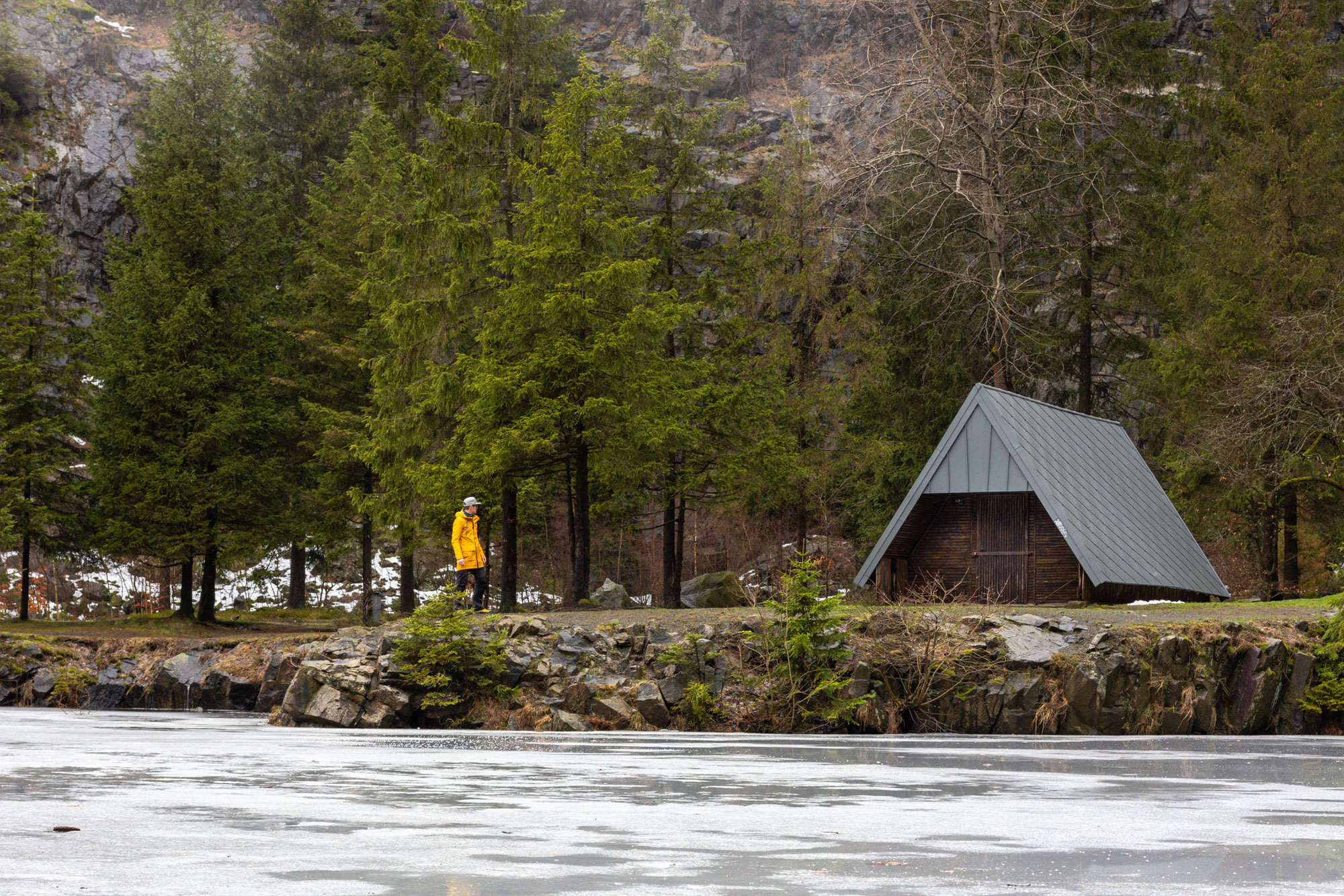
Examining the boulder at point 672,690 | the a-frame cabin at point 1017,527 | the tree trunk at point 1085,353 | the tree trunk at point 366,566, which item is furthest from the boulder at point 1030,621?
the tree trunk at point 1085,353

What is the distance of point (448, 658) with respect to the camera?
51.7 ft

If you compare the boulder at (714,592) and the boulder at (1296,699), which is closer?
the boulder at (1296,699)

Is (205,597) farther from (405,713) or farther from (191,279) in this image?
(405,713)

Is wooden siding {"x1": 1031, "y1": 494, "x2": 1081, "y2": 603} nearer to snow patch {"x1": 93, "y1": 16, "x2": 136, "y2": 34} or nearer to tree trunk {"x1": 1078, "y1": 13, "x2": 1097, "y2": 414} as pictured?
tree trunk {"x1": 1078, "y1": 13, "x2": 1097, "y2": 414}

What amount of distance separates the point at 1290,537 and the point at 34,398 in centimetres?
3295

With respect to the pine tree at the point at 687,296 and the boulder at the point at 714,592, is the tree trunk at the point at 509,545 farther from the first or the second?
the boulder at the point at 714,592

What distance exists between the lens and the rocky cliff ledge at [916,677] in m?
14.6

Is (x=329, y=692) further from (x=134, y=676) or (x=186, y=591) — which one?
(x=186, y=591)

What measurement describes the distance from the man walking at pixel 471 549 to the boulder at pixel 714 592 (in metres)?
7.50

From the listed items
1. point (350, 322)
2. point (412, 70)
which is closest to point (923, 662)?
point (350, 322)

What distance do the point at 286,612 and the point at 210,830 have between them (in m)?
32.3

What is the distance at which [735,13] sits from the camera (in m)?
76.3

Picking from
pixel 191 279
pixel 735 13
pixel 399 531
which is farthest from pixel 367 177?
pixel 735 13

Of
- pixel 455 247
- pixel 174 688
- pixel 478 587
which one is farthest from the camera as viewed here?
pixel 455 247
